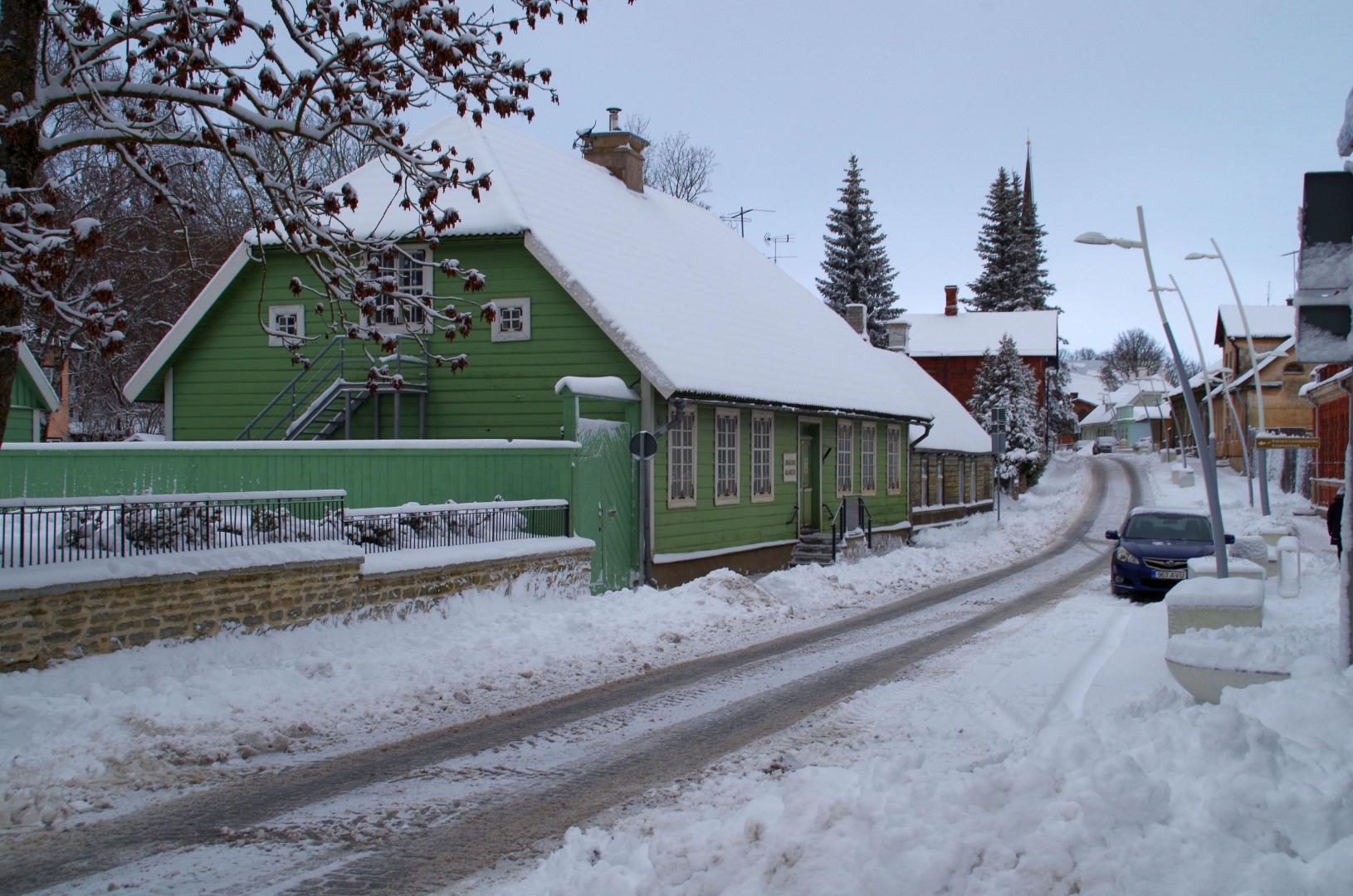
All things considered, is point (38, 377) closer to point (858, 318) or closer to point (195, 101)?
point (195, 101)

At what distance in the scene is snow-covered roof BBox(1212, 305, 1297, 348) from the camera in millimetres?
58469

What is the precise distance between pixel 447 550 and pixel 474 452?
7.05 ft

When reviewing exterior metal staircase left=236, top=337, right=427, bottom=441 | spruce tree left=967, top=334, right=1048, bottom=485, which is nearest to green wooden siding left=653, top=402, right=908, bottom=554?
exterior metal staircase left=236, top=337, right=427, bottom=441

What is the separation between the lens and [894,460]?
95.5 ft

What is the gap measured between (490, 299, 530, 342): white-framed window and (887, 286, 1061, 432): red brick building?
51808 mm

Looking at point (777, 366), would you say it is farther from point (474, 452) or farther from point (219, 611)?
point (219, 611)

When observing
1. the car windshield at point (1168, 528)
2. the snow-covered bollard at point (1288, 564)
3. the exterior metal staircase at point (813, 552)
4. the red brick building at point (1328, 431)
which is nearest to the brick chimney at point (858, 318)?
the red brick building at point (1328, 431)

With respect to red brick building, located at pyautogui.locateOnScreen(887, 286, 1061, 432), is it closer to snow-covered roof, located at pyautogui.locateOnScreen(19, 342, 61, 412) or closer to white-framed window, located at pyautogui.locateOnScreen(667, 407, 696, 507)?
white-framed window, located at pyautogui.locateOnScreen(667, 407, 696, 507)

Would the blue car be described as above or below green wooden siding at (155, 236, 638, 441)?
below

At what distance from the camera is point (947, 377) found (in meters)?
68.6

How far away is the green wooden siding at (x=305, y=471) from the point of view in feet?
38.3

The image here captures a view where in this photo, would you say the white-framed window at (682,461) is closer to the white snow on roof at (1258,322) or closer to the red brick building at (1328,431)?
the red brick building at (1328,431)

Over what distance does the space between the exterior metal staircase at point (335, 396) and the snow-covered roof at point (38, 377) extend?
5.35 meters

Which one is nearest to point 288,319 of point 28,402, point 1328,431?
point 28,402
